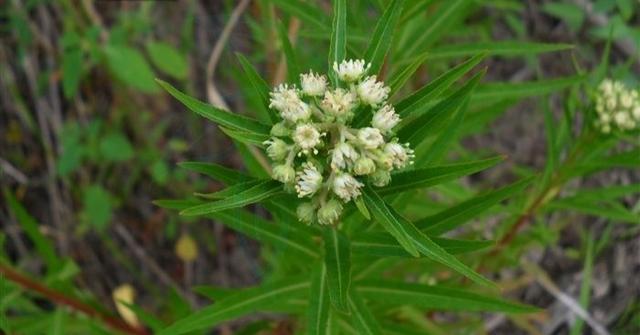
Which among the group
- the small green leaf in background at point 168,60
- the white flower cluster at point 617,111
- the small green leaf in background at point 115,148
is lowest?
the white flower cluster at point 617,111

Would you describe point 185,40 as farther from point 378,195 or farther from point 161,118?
point 378,195

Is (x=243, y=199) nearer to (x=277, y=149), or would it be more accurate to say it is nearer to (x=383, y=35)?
(x=277, y=149)

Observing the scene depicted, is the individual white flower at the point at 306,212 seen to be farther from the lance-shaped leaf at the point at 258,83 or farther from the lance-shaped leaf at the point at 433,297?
the lance-shaped leaf at the point at 433,297

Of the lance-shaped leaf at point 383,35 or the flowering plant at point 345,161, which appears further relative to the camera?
the lance-shaped leaf at point 383,35

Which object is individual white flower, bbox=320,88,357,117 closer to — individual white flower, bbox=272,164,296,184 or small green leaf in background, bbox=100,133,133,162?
individual white flower, bbox=272,164,296,184

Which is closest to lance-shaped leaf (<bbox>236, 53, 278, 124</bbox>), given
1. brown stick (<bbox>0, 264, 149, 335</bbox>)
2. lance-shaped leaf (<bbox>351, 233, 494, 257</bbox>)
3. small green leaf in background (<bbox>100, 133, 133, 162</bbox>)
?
lance-shaped leaf (<bbox>351, 233, 494, 257</bbox>)

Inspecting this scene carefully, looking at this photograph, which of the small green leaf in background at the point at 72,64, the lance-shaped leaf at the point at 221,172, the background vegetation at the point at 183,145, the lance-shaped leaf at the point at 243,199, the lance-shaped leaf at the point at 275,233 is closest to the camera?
the lance-shaped leaf at the point at 243,199

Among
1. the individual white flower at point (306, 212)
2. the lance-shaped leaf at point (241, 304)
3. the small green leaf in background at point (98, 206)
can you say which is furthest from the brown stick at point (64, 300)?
the individual white flower at point (306, 212)
